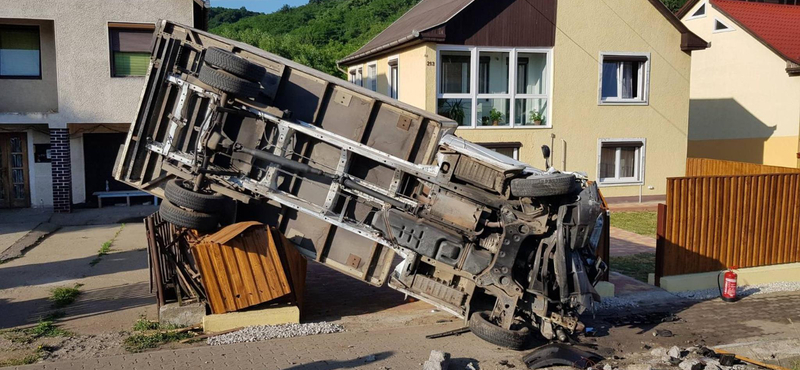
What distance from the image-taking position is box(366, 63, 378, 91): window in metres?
22.1

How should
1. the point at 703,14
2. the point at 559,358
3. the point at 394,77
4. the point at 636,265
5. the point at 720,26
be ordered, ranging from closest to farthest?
the point at 559,358, the point at 636,265, the point at 394,77, the point at 720,26, the point at 703,14

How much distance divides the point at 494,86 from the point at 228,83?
12.2 m

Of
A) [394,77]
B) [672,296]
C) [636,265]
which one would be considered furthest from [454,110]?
[672,296]

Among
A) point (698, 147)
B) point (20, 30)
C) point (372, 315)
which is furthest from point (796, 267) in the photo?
point (20, 30)

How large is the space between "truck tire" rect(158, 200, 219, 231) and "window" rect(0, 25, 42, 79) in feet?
40.2

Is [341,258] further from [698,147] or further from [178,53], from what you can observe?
[698,147]

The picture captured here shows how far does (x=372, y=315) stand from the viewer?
331 inches

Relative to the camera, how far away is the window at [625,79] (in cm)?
1947

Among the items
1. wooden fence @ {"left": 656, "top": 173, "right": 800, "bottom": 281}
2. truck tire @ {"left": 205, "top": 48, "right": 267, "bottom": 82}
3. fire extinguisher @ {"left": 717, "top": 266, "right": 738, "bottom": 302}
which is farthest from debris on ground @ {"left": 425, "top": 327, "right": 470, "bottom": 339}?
fire extinguisher @ {"left": 717, "top": 266, "right": 738, "bottom": 302}

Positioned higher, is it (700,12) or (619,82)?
(700,12)

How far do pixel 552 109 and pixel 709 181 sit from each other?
9178mm

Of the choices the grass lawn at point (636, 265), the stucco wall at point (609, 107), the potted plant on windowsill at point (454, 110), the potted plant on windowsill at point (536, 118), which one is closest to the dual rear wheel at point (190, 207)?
the grass lawn at point (636, 265)

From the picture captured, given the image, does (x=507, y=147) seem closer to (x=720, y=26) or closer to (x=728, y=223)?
(x=728, y=223)

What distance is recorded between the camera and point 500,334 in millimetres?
7004
